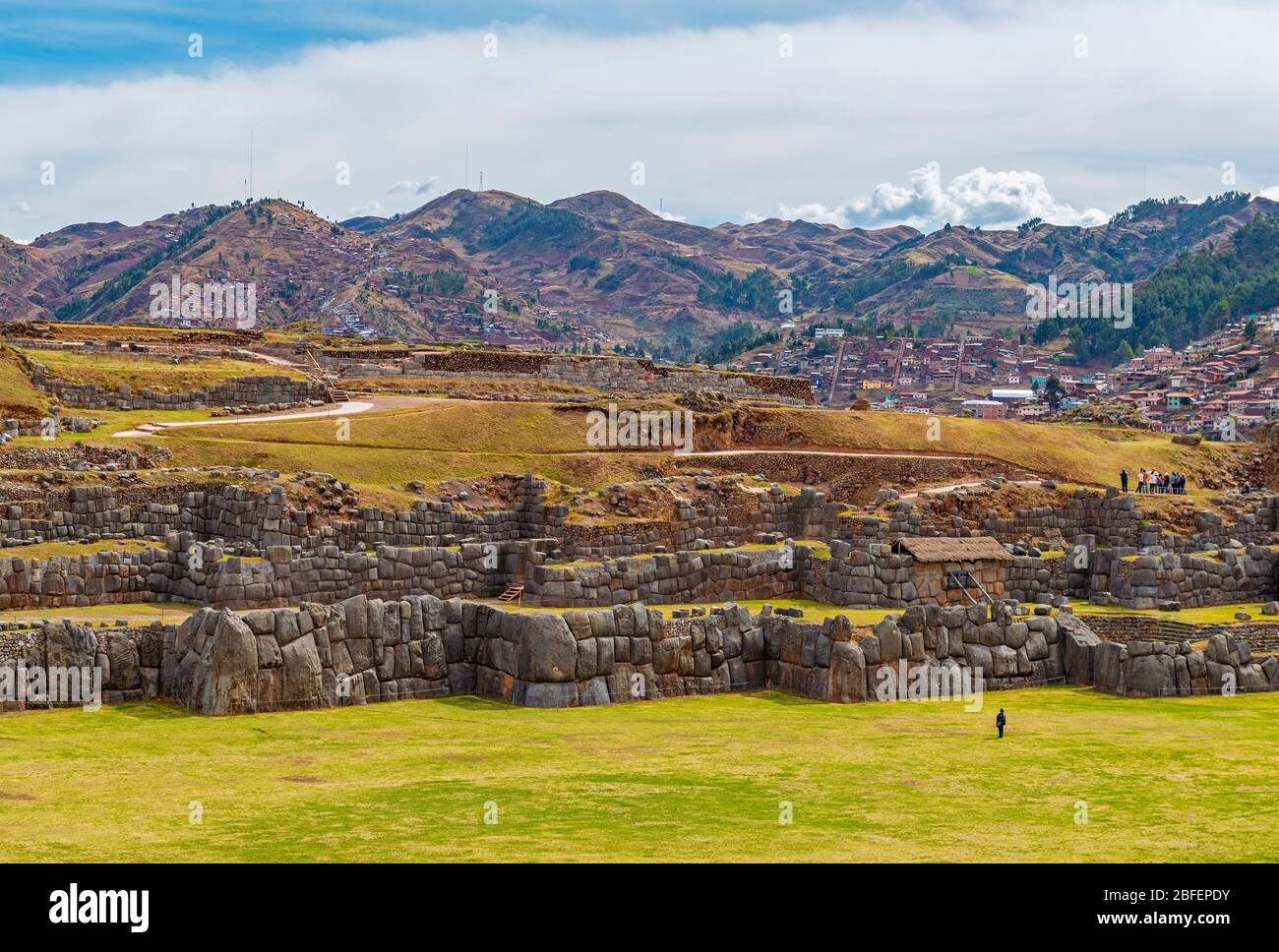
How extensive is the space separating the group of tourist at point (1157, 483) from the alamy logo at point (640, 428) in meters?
14.3

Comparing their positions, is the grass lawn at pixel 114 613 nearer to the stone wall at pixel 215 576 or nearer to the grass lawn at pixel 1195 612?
the stone wall at pixel 215 576

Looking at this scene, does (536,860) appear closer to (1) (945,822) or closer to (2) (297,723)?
(1) (945,822)

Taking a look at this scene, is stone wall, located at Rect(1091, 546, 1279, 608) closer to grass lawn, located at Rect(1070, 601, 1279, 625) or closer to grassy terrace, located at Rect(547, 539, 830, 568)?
grass lawn, located at Rect(1070, 601, 1279, 625)

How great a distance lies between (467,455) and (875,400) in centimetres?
11994

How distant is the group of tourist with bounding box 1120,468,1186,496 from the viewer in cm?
5091

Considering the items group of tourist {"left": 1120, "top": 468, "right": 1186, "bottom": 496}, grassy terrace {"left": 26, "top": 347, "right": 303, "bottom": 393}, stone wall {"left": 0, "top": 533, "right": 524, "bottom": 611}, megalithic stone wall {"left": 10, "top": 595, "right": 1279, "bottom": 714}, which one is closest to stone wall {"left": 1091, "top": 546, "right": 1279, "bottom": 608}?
megalithic stone wall {"left": 10, "top": 595, "right": 1279, "bottom": 714}

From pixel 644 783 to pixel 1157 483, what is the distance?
3765 centimetres

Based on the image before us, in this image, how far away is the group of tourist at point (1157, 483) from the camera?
50.9 meters

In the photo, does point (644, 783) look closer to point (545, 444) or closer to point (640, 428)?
point (545, 444)

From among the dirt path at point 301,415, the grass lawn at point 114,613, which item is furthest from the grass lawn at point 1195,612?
the dirt path at point 301,415

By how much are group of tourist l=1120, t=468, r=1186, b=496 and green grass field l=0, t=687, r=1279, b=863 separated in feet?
77.4
